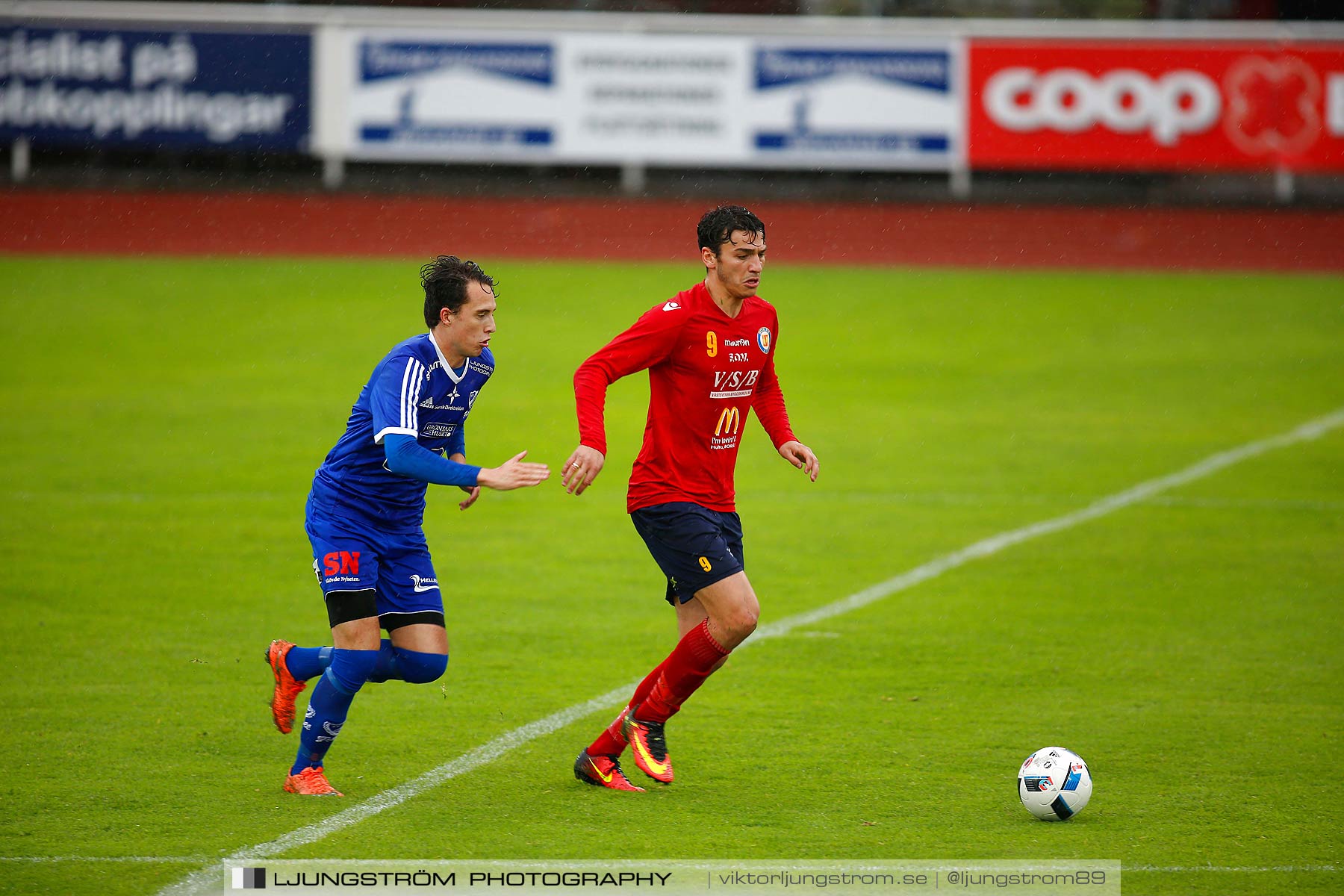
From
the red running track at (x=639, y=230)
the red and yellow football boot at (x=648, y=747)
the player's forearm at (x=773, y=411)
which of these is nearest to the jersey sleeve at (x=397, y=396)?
the red and yellow football boot at (x=648, y=747)

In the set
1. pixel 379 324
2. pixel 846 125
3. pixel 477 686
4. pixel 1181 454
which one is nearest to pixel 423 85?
pixel 379 324

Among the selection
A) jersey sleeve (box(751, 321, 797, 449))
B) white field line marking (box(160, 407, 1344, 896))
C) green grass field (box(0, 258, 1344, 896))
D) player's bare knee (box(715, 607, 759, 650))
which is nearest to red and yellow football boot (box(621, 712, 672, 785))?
green grass field (box(0, 258, 1344, 896))

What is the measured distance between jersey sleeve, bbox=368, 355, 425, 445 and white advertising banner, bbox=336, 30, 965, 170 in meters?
17.8

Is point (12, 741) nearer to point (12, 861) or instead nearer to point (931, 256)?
point (12, 861)

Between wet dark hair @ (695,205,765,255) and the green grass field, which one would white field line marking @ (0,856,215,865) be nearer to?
the green grass field

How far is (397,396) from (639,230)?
18.8 metres

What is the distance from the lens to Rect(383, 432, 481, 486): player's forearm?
548cm

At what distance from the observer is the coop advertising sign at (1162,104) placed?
22.7 meters

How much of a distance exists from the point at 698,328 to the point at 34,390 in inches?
482

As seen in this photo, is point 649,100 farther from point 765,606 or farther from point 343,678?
point 343,678

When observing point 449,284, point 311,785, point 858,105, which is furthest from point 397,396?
point 858,105

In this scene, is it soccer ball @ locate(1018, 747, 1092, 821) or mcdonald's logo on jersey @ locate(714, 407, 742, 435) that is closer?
soccer ball @ locate(1018, 747, 1092, 821)

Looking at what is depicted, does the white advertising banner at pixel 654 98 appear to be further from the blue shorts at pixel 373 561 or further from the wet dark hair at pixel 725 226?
the blue shorts at pixel 373 561

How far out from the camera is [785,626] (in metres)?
→ 8.90
